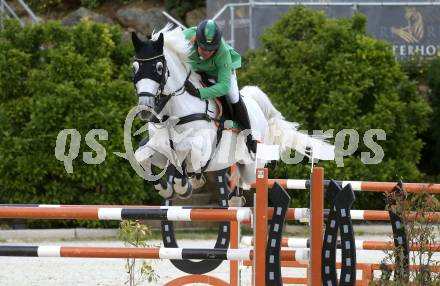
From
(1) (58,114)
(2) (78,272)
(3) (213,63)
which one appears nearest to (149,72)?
(3) (213,63)

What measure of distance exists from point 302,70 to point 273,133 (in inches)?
205

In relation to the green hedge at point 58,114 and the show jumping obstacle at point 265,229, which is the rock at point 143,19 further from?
the show jumping obstacle at point 265,229

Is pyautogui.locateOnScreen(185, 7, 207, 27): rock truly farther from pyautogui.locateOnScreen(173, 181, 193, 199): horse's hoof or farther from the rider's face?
pyautogui.locateOnScreen(173, 181, 193, 199): horse's hoof

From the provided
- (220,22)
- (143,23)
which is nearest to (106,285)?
(220,22)

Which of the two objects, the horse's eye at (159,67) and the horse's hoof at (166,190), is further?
the horse's hoof at (166,190)

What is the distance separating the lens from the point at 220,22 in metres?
16.9

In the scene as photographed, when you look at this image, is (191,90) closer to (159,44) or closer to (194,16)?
(159,44)

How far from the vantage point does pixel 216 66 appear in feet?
26.5

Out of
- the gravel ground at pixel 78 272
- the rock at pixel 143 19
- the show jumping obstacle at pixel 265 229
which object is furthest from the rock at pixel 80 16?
the show jumping obstacle at pixel 265 229

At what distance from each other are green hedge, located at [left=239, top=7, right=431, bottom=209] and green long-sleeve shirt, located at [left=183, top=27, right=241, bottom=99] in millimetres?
6274

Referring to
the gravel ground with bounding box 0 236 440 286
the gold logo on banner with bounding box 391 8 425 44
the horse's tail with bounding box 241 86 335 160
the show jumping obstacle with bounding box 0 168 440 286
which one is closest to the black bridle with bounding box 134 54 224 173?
the gravel ground with bounding box 0 236 440 286

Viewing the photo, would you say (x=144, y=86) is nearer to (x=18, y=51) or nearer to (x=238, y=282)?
(x=238, y=282)

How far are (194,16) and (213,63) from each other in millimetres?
12025

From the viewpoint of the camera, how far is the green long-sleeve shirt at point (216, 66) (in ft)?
26.0
